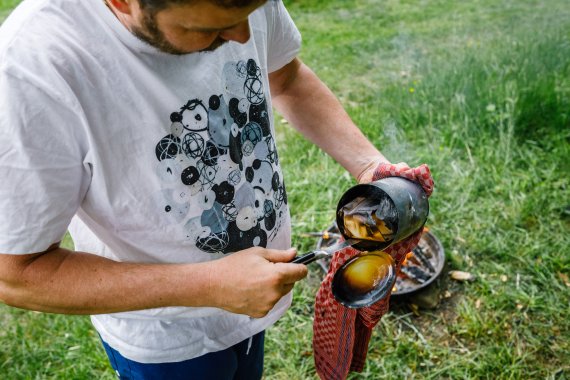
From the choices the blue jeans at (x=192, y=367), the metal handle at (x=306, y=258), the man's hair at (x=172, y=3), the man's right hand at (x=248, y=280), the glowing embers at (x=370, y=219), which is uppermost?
the man's hair at (x=172, y=3)

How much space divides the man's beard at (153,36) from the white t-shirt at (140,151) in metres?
0.03

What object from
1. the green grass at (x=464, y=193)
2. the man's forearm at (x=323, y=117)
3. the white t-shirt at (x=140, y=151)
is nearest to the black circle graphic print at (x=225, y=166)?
the white t-shirt at (x=140, y=151)

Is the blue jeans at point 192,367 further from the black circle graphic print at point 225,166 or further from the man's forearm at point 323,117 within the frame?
the man's forearm at point 323,117

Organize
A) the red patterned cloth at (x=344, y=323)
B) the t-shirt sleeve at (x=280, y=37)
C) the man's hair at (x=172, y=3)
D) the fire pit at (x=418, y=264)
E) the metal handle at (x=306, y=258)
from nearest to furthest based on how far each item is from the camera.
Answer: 1. the man's hair at (x=172, y=3)
2. the metal handle at (x=306, y=258)
3. the t-shirt sleeve at (x=280, y=37)
4. the red patterned cloth at (x=344, y=323)
5. the fire pit at (x=418, y=264)

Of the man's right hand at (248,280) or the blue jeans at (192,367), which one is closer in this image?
the man's right hand at (248,280)

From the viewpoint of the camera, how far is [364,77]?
6246 mm

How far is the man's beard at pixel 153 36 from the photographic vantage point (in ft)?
3.79

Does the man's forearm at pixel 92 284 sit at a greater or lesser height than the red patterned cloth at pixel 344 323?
greater

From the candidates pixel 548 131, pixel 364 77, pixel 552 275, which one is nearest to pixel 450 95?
pixel 548 131

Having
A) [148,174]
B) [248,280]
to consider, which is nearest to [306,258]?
[248,280]

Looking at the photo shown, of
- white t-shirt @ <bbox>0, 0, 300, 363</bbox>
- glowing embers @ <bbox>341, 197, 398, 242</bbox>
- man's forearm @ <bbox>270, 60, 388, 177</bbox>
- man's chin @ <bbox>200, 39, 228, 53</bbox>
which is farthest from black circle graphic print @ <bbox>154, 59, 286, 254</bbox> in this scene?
man's forearm @ <bbox>270, 60, 388, 177</bbox>

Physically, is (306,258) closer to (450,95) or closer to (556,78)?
(450,95)

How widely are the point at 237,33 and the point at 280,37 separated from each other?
51cm

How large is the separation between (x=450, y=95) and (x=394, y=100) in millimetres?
526
